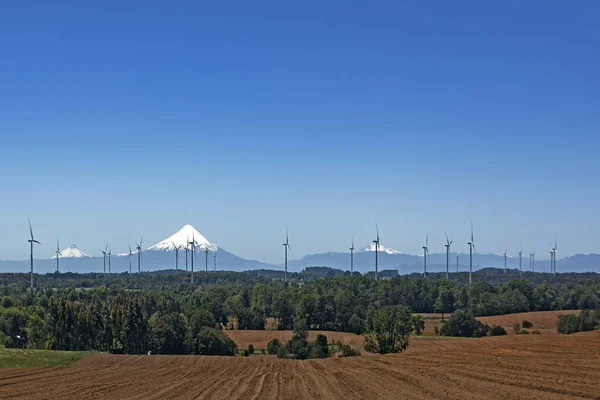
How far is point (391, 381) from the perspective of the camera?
145 feet

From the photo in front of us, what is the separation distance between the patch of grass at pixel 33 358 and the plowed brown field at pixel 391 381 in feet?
26.3

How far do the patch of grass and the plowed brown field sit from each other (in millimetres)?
8012

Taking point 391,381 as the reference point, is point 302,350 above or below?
below

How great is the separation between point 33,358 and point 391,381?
5182 cm

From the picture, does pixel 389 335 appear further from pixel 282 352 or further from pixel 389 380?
pixel 389 380

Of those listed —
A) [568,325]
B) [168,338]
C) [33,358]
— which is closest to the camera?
[33,358]

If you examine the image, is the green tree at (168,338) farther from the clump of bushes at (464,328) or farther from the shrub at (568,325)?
the shrub at (568,325)

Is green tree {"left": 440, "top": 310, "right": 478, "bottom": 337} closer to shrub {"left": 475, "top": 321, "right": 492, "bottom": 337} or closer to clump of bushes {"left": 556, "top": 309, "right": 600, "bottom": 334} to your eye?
shrub {"left": 475, "top": 321, "right": 492, "bottom": 337}

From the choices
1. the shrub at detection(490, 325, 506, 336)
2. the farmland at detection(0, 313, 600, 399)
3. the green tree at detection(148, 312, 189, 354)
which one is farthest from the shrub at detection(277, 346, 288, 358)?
the shrub at detection(490, 325, 506, 336)

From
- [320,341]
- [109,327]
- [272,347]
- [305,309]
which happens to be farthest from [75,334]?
[305,309]

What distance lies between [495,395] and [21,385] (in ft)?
120

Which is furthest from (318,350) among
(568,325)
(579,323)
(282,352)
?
(579,323)

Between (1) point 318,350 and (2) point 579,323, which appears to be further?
(2) point 579,323

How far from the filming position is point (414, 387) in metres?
40.4
